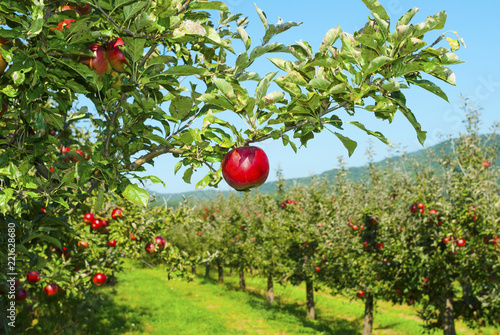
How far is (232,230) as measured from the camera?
22750mm

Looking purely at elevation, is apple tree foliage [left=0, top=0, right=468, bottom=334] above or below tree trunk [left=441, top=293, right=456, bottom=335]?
above

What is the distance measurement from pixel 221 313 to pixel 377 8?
53.4ft

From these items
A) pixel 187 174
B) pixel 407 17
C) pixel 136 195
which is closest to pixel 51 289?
pixel 187 174

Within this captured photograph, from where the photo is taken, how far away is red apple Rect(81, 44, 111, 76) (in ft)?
6.66

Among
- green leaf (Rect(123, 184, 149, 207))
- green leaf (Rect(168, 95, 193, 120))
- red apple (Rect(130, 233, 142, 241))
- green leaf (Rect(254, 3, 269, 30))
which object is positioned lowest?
red apple (Rect(130, 233, 142, 241))

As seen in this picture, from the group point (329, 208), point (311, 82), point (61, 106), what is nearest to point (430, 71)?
point (311, 82)

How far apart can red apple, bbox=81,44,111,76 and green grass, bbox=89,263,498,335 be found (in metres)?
8.38

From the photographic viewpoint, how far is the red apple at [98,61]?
6.66ft

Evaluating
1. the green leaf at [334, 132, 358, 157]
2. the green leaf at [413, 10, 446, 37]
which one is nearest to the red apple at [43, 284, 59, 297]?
the green leaf at [334, 132, 358, 157]

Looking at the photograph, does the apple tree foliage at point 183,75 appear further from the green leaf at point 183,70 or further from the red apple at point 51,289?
the red apple at point 51,289

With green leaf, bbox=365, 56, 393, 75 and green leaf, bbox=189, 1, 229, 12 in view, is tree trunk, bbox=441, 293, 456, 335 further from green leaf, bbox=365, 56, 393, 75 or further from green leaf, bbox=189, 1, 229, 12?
green leaf, bbox=189, 1, 229, 12

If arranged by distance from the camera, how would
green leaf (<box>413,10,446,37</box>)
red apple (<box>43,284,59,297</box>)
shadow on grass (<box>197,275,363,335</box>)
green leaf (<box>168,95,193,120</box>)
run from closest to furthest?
green leaf (<box>413,10,446,37</box>)
green leaf (<box>168,95,193,120</box>)
red apple (<box>43,284,59,297</box>)
shadow on grass (<box>197,275,363,335</box>)

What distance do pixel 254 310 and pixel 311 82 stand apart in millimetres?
16735

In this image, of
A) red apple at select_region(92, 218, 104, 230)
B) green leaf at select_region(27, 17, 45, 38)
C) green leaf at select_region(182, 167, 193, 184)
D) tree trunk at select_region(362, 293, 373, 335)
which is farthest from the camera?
tree trunk at select_region(362, 293, 373, 335)
